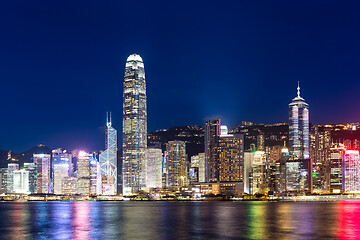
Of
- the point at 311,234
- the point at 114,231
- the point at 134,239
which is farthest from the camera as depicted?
the point at 114,231

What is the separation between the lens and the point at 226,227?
90.5 meters

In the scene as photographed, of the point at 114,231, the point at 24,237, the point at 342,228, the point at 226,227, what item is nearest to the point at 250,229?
the point at 226,227

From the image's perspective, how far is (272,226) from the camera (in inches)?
3553

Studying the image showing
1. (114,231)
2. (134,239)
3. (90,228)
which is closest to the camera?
(134,239)

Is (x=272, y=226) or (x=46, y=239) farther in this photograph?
(x=272, y=226)

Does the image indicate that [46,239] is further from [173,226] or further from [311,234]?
[311,234]

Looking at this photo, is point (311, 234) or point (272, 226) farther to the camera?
point (272, 226)

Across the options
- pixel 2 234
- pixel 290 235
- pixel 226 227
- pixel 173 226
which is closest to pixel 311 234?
pixel 290 235

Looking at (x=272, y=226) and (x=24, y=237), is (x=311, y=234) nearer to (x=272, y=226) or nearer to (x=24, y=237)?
(x=272, y=226)

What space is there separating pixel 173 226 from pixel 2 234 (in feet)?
94.4

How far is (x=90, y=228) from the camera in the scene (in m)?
89.4

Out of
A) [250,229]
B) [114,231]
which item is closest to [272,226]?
[250,229]

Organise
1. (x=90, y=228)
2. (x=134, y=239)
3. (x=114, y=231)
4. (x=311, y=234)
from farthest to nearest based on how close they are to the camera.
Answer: (x=90, y=228), (x=114, y=231), (x=311, y=234), (x=134, y=239)

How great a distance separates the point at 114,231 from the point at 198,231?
1309cm
